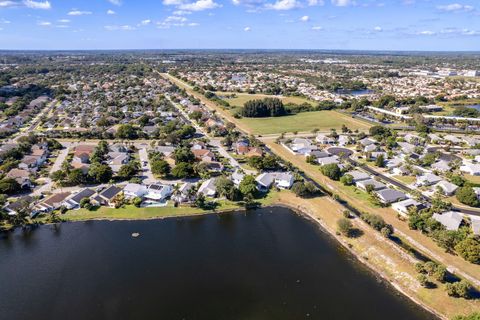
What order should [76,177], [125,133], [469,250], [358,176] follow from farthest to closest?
[125,133]
[358,176]
[76,177]
[469,250]

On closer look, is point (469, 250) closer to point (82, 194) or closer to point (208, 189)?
point (208, 189)

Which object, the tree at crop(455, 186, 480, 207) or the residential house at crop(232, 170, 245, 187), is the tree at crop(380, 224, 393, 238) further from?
the residential house at crop(232, 170, 245, 187)

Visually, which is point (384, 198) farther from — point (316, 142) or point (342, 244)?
point (316, 142)

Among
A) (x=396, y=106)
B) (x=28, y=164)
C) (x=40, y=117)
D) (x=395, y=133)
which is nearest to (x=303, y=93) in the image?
(x=396, y=106)

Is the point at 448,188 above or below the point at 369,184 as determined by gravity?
below

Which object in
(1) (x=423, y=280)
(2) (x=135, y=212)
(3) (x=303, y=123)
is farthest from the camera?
(3) (x=303, y=123)

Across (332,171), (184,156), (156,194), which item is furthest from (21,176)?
(332,171)

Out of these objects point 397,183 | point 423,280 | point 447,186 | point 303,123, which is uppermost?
point 303,123
